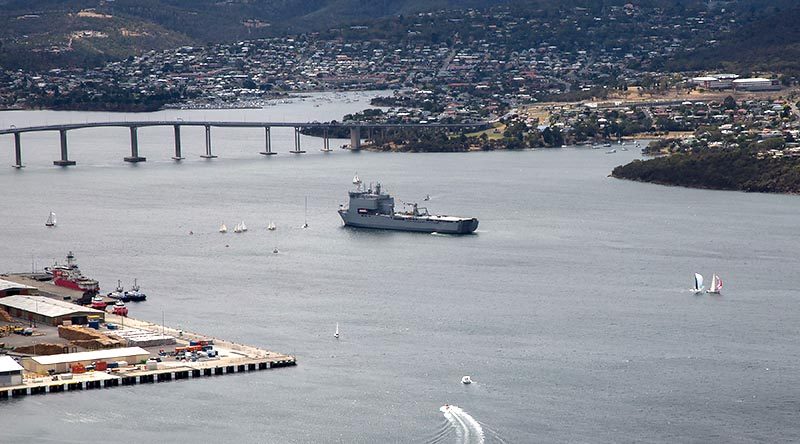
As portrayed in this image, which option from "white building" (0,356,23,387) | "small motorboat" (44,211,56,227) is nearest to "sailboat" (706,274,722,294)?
"white building" (0,356,23,387)

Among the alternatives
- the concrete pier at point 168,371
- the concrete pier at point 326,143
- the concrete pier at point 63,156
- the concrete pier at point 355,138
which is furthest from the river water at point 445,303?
the concrete pier at point 355,138

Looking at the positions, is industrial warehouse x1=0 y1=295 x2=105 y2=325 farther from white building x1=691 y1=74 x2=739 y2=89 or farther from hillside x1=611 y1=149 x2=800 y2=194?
white building x1=691 y1=74 x2=739 y2=89

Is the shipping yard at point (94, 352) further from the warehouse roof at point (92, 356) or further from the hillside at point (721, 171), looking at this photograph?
the hillside at point (721, 171)

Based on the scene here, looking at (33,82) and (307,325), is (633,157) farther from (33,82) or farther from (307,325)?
Answer: (33,82)

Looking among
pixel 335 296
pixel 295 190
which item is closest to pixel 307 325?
pixel 335 296

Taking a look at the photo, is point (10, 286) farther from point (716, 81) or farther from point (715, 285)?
point (716, 81)

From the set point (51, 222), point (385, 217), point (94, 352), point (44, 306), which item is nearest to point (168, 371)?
point (94, 352)
